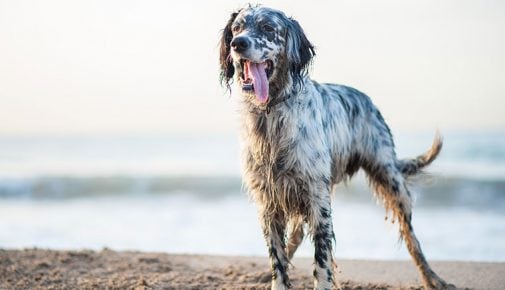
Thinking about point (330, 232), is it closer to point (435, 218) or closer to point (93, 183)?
point (435, 218)

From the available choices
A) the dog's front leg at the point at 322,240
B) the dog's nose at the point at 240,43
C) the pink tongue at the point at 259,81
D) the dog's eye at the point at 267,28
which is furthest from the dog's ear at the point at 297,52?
the dog's front leg at the point at 322,240

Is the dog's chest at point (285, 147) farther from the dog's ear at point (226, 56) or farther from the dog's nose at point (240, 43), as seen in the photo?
the dog's nose at point (240, 43)

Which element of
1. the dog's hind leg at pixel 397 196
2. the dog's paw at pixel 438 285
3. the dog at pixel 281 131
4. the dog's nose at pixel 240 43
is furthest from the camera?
the dog's hind leg at pixel 397 196

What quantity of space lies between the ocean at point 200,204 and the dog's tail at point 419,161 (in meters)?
0.12

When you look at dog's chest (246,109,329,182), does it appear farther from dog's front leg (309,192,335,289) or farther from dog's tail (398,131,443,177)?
dog's tail (398,131,443,177)

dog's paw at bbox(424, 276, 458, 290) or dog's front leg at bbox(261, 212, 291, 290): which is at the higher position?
dog's front leg at bbox(261, 212, 291, 290)

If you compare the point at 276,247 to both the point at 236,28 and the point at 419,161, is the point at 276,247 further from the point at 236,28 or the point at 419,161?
the point at 419,161

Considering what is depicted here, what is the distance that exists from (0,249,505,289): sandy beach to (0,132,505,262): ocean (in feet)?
1.69

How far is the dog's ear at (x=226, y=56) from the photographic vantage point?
5090 mm

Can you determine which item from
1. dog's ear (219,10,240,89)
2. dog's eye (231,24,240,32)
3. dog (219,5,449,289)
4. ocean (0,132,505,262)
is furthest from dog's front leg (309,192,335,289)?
dog's eye (231,24,240,32)

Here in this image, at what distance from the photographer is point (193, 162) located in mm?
24406

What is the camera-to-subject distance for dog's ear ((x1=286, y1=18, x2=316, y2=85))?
4805 mm

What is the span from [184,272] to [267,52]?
266cm

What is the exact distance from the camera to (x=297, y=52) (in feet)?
15.8
